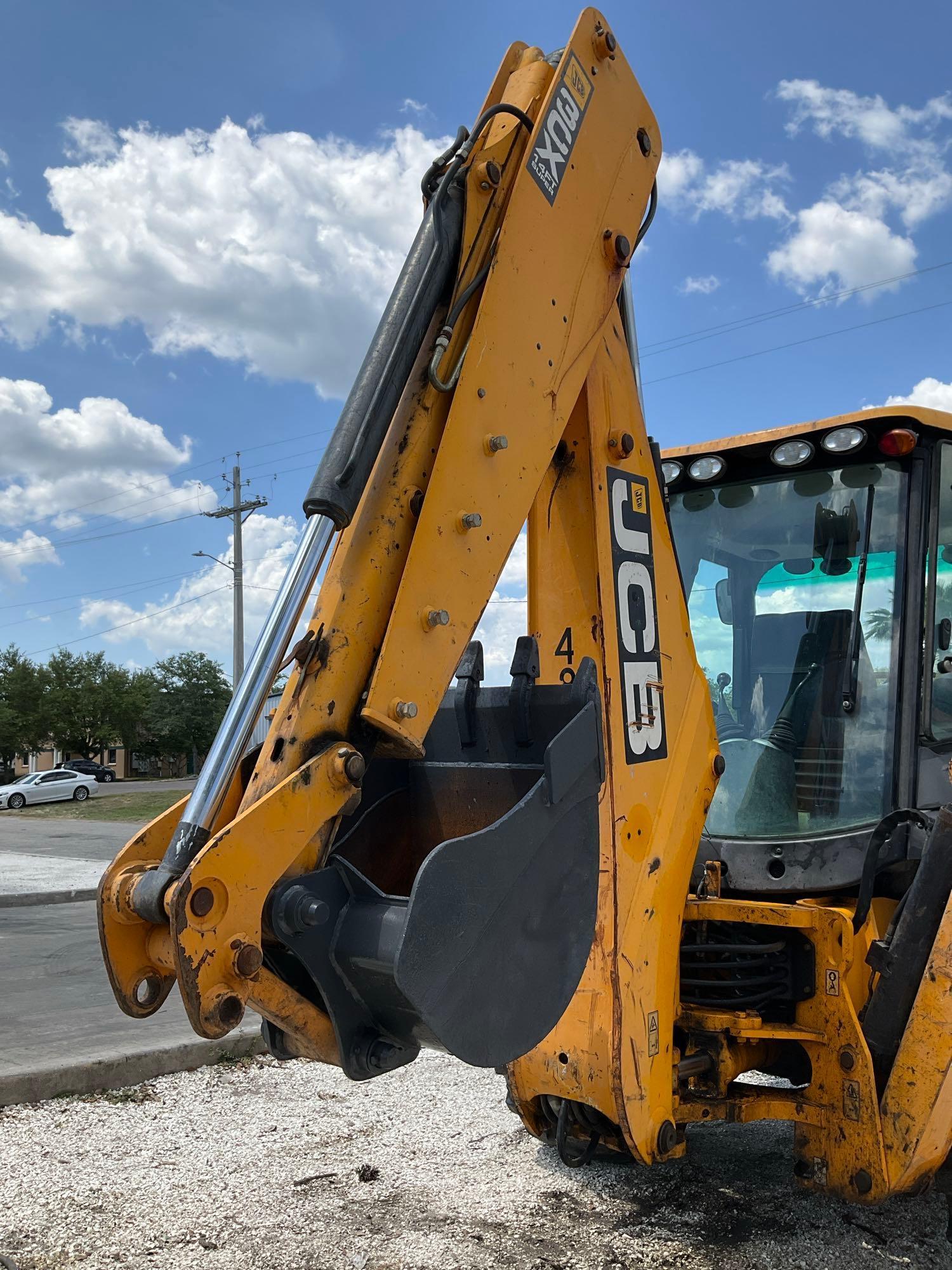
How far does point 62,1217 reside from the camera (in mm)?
3875

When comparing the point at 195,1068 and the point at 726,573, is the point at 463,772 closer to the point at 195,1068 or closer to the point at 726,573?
the point at 726,573

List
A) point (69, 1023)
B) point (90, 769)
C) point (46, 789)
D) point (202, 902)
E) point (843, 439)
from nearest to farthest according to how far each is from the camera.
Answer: point (202, 902) → point (843, 439) → point (69, 1023) → point (46, 789) → point (90, 769)

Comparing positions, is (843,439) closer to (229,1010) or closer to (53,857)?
(229,1010)

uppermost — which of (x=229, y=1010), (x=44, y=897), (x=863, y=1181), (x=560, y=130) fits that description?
(x=560, y=130)

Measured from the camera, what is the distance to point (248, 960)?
2.30 meters

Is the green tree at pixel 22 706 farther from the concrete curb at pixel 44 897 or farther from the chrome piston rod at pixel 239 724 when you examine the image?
the chrome piston rod at pixel 239 724

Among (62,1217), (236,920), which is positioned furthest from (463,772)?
(62,1217)

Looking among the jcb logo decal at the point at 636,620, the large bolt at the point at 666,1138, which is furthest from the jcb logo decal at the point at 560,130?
the large bolt at the point at 666,1138

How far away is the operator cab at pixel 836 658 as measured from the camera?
3.67 m

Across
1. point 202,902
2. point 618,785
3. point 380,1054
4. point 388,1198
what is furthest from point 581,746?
point 388,1198

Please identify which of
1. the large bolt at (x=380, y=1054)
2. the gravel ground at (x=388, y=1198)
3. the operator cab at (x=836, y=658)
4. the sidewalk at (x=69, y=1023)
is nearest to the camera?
the large bolt at (x=380, y=1054)

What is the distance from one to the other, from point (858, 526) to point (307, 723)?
7.45ft

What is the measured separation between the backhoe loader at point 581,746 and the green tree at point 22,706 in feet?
178

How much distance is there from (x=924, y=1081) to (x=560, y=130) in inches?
113
